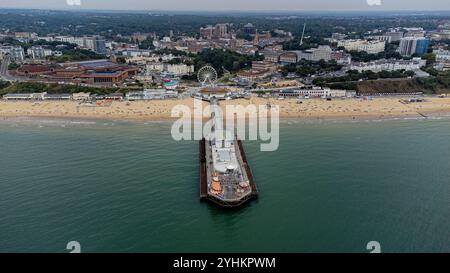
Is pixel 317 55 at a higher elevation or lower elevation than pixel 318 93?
higher

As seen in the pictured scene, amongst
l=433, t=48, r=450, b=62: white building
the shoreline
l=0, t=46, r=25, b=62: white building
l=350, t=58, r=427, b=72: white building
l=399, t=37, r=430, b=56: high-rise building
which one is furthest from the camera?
l=399, t=37, r=430, b=56: high-rise building

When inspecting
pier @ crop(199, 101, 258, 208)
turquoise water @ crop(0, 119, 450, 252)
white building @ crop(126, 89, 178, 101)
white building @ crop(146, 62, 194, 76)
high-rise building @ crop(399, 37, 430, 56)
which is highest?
high-rise building @ crop(399, 37, 430, 56)

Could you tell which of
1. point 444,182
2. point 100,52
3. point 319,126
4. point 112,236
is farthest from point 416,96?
point 100,52

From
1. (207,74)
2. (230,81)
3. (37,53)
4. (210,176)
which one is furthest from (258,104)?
(37,53)

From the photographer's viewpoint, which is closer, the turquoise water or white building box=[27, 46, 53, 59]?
the turquoise water

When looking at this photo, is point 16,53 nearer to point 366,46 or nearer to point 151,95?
point 151,95

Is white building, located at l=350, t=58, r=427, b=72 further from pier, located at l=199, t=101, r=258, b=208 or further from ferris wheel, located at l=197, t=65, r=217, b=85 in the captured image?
pier, located at l=199, t=101, r=258, b=208

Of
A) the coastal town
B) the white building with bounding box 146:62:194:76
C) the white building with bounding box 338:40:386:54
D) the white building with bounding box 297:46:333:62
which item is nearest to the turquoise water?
the coastal town

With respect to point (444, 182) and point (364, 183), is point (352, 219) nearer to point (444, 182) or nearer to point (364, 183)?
point (364, 183)
